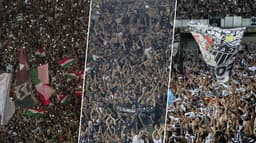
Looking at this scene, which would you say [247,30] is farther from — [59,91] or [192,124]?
[59,91]

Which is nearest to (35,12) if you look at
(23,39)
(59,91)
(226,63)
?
(23,39)

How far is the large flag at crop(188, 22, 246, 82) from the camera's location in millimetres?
10273

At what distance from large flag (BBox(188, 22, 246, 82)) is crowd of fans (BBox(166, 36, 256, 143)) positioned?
0.37 m

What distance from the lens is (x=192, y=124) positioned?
1095 centimetres

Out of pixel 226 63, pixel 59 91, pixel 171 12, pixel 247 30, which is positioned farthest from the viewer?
pixel 59 91

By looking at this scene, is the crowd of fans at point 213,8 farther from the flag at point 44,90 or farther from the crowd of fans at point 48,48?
the flag at point 44,90

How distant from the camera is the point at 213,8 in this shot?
11875mm

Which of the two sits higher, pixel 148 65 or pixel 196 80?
pixel 148 65

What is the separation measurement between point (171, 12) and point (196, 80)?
391 centimetres

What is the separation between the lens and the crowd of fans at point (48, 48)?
12930 millimetres

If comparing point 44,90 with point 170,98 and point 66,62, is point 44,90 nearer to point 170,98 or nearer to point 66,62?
point 66,62

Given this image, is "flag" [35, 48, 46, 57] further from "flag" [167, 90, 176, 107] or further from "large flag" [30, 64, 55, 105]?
"flag" [167, 90, 176, 107]

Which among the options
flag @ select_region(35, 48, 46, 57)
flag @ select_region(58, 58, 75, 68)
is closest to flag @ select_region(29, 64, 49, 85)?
flag @ select_region(58, 58, 75, 68)

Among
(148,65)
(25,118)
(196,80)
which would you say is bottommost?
(25,118)
